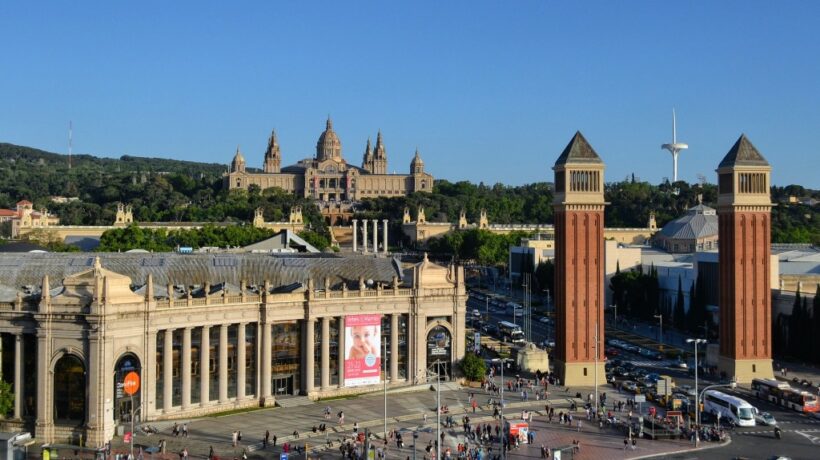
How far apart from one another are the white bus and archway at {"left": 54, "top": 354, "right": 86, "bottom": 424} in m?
44.0

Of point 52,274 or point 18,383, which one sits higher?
point 52,274

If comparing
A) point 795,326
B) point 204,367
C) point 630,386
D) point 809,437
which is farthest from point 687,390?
point 204,367

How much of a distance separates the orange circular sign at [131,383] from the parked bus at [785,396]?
48.7 meters

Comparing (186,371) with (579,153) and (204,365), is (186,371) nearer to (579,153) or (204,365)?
(204,365)

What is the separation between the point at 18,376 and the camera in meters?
65.0

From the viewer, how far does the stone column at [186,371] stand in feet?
230

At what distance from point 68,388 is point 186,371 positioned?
8.44 metres

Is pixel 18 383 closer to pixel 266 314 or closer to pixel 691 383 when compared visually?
pixel 266 314

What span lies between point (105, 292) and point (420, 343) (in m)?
28.2

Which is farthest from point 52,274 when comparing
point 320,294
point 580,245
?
point 580,245

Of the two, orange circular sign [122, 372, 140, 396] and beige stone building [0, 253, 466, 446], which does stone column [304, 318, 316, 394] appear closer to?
beige stone building [0, 253, 466, 446]

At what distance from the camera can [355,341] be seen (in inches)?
3145

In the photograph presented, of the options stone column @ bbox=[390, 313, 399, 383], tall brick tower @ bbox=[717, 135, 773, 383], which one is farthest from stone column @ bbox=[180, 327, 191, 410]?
tall brick tower @ bbox=[717, 135, 773, 383]

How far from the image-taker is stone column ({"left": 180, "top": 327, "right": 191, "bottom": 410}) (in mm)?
70062
